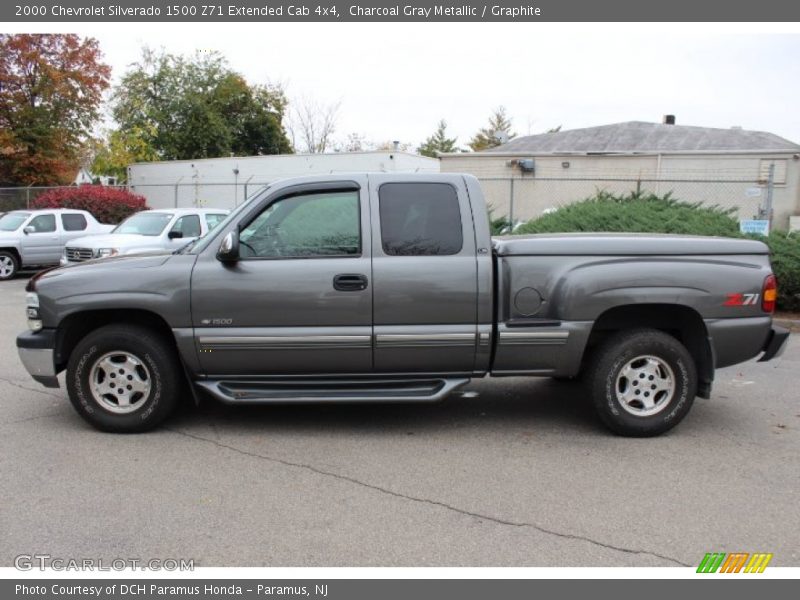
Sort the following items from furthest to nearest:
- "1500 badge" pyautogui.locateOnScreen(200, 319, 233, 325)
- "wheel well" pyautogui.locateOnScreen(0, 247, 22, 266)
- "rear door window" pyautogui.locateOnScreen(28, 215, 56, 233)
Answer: "rear door window" pyautogui.locateOnScreen(28, 215, 56, 233) → "wheel well" pyautogui.locateOnScreen(0, 247, 22, 266) → "1500 badge" pyautogui.locateOnScreen(200, 319, 233, 325)

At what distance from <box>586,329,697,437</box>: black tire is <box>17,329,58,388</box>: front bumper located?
412 centimetres

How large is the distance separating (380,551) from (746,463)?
110 inches

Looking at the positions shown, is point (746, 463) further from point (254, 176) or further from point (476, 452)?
point (254, 176)

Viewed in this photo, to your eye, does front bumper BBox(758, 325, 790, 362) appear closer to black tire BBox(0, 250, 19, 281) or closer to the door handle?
the door handle

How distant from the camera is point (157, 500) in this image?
13.3 feet

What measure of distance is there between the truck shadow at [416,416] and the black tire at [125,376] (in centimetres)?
38

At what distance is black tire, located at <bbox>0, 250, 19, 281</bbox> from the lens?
637 inches

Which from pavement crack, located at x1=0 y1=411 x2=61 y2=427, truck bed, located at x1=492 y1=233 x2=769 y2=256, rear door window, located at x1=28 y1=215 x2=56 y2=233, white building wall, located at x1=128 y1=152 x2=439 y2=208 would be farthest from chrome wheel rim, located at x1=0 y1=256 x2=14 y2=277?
truck bed, located at x1=492 y1=233 x2=769 y2=256

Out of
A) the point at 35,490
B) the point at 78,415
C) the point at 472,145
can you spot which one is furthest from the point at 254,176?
the point at 472,145

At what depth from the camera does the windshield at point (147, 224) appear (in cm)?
1359

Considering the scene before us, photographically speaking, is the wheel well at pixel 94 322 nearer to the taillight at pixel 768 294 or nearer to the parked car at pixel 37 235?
the taillight at pixel 768 294

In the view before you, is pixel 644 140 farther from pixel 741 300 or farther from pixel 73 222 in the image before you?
pixel 741 300

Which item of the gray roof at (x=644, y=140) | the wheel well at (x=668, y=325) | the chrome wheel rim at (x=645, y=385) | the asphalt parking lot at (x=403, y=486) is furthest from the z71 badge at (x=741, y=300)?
the gray roof at (x=644, y=140)

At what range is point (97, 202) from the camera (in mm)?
22062
